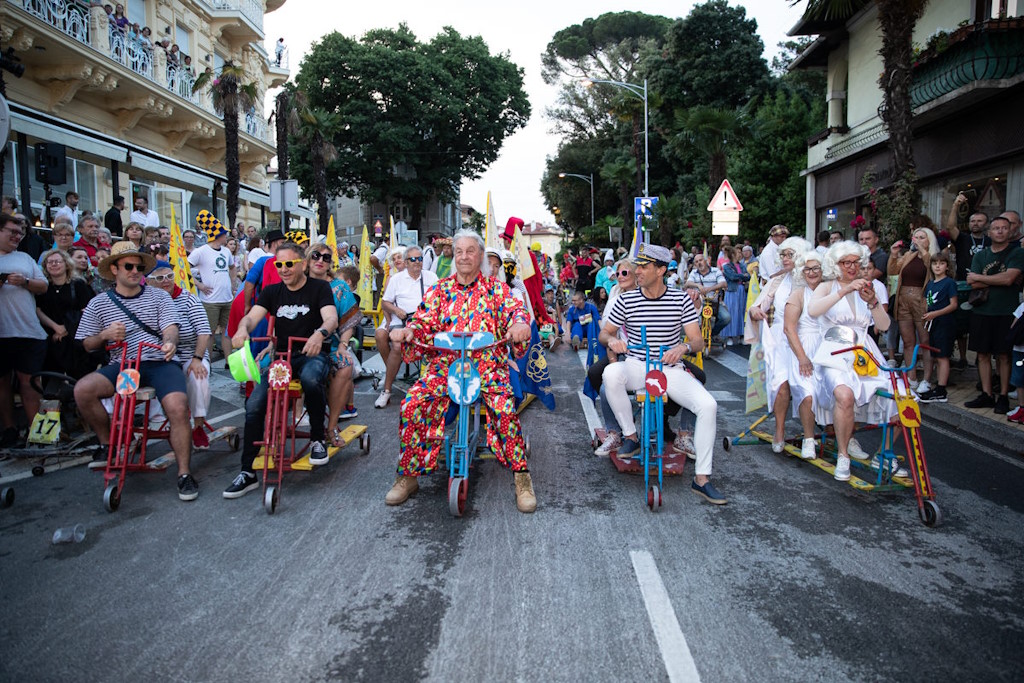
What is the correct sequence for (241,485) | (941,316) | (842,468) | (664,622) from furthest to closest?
(941,316), (842,468), (241,485), (664,622)

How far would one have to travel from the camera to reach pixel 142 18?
77.0 ft

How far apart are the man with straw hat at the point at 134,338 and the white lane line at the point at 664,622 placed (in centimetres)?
343

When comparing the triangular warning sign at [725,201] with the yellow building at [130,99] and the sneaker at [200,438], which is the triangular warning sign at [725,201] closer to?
the sneaker at [200,438]

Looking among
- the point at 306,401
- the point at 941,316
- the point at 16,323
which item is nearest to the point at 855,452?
the point at 941,316

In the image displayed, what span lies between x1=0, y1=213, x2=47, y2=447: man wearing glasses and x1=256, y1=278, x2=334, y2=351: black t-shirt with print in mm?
2451

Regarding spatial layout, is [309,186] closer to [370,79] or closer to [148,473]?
[370,79]

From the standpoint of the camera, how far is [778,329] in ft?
21.2

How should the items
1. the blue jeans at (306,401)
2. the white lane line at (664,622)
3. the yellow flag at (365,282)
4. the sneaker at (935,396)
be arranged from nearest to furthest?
1. the white lane line at (664,622)
2. the blue jeans at (306,401)
3. the sneaker at (935,396)
4. the yellow flag at (365,282)

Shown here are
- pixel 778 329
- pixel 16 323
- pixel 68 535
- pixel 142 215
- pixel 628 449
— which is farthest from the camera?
pixel 142 215

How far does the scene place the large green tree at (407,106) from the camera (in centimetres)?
4653

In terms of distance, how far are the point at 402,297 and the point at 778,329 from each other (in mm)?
4612

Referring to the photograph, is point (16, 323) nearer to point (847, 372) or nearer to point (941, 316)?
point (847, 372)

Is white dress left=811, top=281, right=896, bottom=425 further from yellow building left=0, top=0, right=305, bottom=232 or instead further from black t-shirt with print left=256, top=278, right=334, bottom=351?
yellow building left=0, top=0, right=305, bottom=232

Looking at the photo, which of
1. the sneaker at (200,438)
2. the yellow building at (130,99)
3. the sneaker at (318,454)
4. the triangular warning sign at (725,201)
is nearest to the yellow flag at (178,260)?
the yellow building at (130,99)
